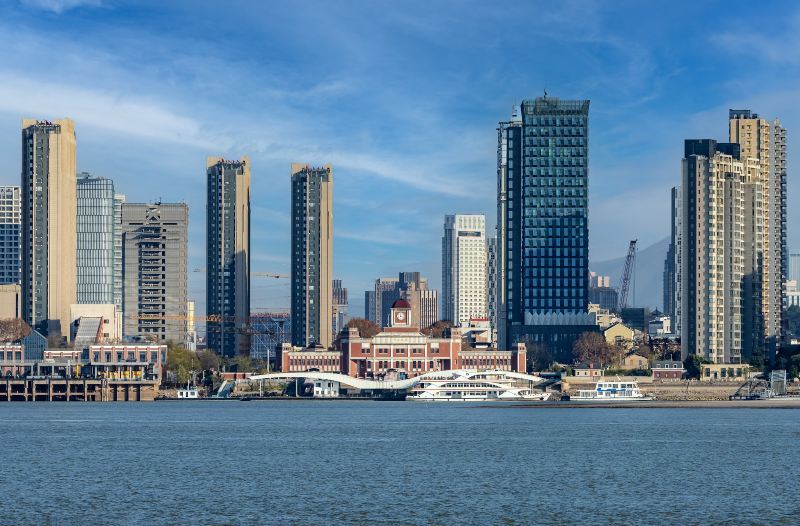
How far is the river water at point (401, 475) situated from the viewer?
90.8 m

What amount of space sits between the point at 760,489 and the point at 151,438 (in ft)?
235

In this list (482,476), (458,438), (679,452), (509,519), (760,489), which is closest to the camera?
(509,519)

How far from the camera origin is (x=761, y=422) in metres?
191

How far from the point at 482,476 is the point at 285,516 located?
26243 mm

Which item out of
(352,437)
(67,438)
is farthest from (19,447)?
(352,437)

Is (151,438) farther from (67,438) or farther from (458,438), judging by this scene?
(458,438)

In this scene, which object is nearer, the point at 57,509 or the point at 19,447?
the point at 57,509

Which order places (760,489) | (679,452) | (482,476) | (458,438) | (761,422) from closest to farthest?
(760,489) < (482,476) < (679,452) < (458,438) < (761,422)

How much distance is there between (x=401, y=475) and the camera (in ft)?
370

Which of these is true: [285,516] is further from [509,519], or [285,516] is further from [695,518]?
[695,518]

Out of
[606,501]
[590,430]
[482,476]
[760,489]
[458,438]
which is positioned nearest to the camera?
[606,501]

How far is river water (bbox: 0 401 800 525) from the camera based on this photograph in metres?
90.8

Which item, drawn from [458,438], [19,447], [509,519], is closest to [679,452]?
[458,438]

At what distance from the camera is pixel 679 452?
136 meters
